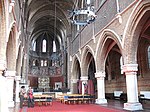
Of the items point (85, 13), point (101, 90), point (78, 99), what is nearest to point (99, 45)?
point (85, 13)

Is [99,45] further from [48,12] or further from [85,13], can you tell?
[48,12]

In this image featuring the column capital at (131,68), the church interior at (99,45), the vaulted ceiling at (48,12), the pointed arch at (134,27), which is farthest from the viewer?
the vaulted ceiling at (48,12)

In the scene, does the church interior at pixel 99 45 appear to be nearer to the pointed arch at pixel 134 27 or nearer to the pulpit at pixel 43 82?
the pointed arch at pixel 134 27

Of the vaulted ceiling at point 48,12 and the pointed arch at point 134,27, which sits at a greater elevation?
the vaulted ceiling at point 48,12

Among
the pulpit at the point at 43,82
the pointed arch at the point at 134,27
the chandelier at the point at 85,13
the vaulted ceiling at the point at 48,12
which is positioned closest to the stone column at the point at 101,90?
the chandelier at the point at 85,13

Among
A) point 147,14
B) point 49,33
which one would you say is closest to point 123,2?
point 147,14

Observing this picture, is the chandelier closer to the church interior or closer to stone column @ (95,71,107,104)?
the church interior

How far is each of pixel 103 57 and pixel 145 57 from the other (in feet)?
12.2

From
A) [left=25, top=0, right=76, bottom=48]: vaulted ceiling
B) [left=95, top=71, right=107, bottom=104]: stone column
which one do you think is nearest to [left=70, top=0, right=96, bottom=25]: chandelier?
[left=95, top=71, right=107, bottom=104]: stone column

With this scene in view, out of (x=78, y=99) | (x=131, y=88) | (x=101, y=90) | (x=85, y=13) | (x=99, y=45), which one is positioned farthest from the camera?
(x=78, y=99)

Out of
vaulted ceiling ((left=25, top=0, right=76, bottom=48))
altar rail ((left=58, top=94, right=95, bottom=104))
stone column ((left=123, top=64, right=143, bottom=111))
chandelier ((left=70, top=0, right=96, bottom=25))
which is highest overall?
vaulted ceiling ((left=25, top=0, right=76, bottom=48))

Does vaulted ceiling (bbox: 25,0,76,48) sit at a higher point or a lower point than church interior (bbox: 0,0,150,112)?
higher

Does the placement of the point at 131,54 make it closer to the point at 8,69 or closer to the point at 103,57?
the point at 103,57

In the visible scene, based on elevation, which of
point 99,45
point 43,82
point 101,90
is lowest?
point 101,90
